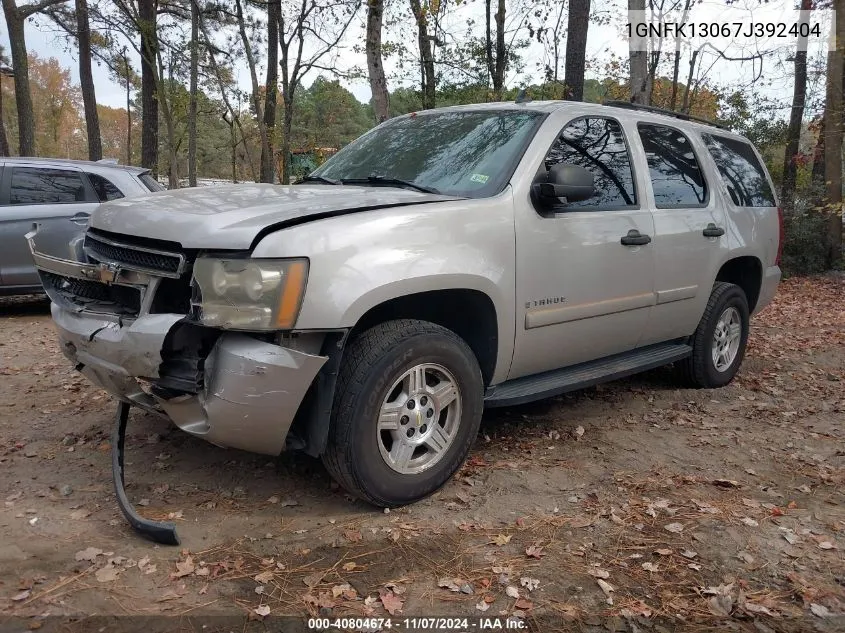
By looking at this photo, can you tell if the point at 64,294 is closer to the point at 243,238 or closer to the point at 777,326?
the point at 243,238

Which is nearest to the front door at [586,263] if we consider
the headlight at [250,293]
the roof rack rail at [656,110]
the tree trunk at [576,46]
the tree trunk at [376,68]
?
the roof rack rail at [656,110]

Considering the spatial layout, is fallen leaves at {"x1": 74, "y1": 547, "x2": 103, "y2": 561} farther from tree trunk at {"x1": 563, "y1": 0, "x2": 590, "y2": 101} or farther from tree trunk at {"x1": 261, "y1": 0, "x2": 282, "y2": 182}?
tree trunk at {"x1": 261, "y1": 0, "x2": 282, "y2": 182}

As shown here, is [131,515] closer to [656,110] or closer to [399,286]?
[399,286]

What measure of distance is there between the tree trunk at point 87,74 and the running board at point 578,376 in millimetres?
19441

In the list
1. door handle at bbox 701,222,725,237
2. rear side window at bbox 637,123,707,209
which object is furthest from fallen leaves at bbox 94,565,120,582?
door handle at bbox 701,222,725,237

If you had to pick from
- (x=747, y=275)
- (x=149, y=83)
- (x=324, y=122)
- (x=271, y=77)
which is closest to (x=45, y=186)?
(x=747, y=275)

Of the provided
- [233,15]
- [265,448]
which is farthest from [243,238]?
[233,15]

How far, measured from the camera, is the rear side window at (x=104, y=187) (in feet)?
24.5

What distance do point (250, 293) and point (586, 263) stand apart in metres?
2.01

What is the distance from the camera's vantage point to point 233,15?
2025 cm

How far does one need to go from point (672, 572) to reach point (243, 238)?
2.18 metres

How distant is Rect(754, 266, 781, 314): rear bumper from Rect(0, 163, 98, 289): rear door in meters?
6.53

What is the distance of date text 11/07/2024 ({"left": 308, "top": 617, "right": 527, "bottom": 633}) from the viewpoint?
2.36 meters

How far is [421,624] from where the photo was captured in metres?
2.38
